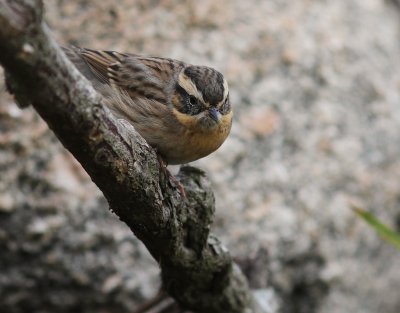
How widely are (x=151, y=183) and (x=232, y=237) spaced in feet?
8.87

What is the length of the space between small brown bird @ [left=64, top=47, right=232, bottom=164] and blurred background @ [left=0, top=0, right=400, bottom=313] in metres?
1.13

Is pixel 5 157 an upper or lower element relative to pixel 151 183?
upper

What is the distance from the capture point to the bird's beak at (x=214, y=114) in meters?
4.04

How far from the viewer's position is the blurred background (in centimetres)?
515

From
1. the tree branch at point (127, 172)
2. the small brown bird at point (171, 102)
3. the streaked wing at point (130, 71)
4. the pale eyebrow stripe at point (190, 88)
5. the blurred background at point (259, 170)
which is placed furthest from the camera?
the blurred background at point (259, 170)

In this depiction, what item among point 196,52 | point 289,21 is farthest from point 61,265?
point 289,21

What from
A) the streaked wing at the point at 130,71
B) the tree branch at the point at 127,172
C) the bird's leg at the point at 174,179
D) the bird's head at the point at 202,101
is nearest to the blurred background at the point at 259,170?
the tree branch at the point at 127,172

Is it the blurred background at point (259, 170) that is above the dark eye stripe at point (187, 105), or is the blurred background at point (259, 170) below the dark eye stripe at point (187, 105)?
above

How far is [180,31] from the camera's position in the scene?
6234 millimetres

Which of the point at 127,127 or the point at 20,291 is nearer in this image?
the point at 127,127

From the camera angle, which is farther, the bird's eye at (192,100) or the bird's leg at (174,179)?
the bird's eye at (192,100)

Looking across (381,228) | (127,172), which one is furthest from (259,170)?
(127,172)

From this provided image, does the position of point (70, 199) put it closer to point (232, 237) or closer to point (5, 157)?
point (5, 157)

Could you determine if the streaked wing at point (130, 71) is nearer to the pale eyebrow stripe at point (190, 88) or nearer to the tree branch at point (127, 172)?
the pale eyebrow stripe at point (190, 88)
